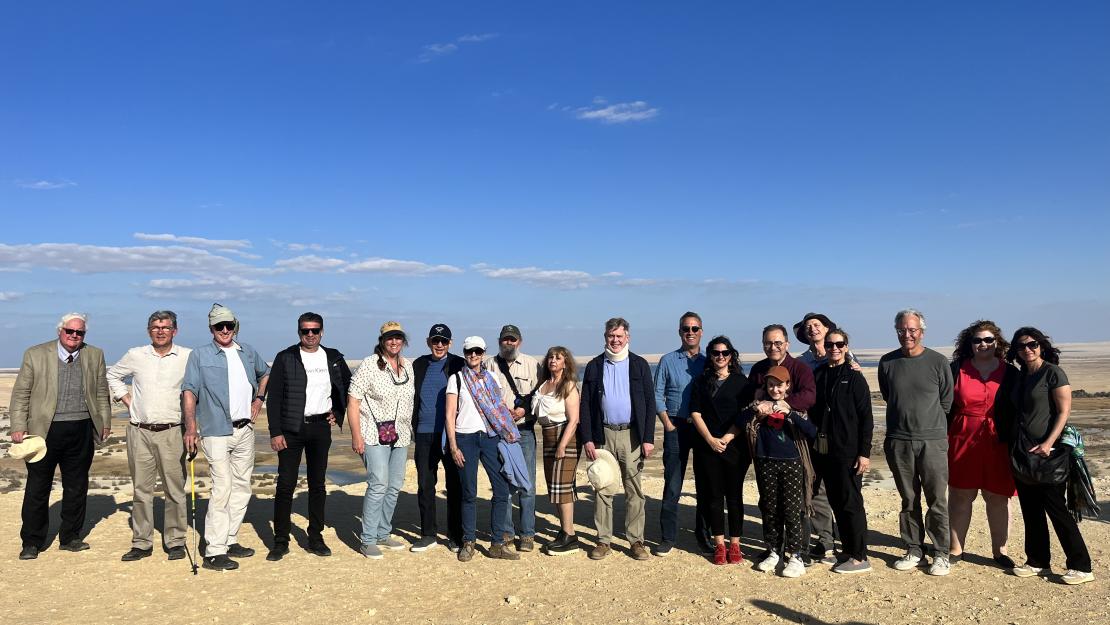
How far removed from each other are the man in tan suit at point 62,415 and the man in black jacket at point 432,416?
112 inches

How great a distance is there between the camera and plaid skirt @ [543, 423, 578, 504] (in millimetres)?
6629

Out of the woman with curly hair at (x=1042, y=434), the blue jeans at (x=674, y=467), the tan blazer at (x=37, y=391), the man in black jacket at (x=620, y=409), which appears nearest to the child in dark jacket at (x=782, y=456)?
the blue jeans at (x=674, y=467)

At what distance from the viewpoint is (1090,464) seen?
1411 cm

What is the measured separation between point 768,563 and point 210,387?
481 centimetres

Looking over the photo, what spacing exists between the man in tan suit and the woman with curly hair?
7710 millimetres

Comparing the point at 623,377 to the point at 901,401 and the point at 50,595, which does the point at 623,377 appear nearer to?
the point at 901,401

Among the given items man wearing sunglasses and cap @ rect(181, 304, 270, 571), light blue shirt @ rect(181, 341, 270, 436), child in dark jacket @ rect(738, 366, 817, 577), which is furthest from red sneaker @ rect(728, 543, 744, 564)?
light blue shirt @ rect(181, 341, 270, 436)

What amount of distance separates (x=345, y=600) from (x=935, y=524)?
467 cm

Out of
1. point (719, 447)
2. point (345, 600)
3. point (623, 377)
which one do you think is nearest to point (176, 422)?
point (345, 600)

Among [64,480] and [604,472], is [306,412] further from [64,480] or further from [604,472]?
[604,472]

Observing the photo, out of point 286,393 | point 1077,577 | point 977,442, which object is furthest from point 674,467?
point 286,393

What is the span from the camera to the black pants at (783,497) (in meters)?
6.05

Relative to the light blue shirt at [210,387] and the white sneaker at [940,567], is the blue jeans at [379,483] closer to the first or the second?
the light blue shirt at [210,387]

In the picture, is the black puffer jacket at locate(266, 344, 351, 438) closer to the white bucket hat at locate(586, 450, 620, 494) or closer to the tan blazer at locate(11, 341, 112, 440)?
the tan blazer at locate(11, 341, 112, 440)
